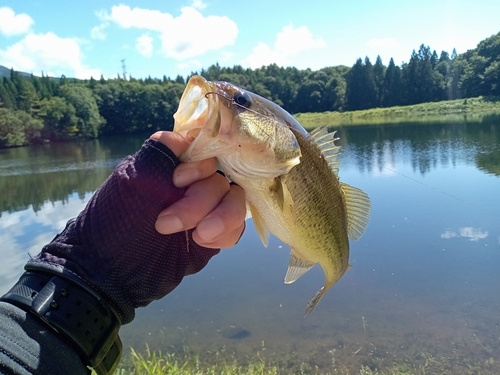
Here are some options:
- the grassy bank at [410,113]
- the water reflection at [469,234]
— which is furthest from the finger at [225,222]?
the grassy bank at [410,113]

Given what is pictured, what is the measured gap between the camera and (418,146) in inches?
1366

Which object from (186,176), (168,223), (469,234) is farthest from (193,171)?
(469,234)

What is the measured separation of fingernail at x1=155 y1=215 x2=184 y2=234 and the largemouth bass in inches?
13.1

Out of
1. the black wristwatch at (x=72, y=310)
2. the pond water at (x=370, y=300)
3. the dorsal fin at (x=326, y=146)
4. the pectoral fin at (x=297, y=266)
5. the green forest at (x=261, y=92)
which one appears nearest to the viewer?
the black wristwatch at (x=72, y=310)

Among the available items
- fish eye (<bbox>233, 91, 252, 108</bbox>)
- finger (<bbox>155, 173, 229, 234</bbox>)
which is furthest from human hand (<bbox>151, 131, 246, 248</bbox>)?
fish eye (<bbox>233, 91, 252, 108</bbox>)

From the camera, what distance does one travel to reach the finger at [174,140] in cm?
208

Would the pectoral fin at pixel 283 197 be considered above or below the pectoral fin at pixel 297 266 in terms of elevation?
above

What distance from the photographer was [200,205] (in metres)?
2.09

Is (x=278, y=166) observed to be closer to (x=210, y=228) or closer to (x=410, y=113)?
(x=210, y=228)

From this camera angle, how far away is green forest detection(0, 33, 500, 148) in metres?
78.7

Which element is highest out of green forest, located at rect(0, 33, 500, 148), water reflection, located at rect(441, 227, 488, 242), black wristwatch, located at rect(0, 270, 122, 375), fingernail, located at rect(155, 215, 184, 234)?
green forest, located at rect(0, 33, 500, 148)

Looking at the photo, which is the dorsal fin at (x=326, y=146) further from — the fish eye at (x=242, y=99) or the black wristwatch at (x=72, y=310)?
the black wristwatch at (x=72, y=310)

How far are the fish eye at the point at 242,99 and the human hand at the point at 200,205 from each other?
1.21ft

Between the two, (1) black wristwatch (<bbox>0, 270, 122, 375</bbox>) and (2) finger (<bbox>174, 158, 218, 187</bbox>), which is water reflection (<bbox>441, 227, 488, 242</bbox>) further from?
(1) black wristwatch (<bbox>0, 270, 122, 375</bbox>)
